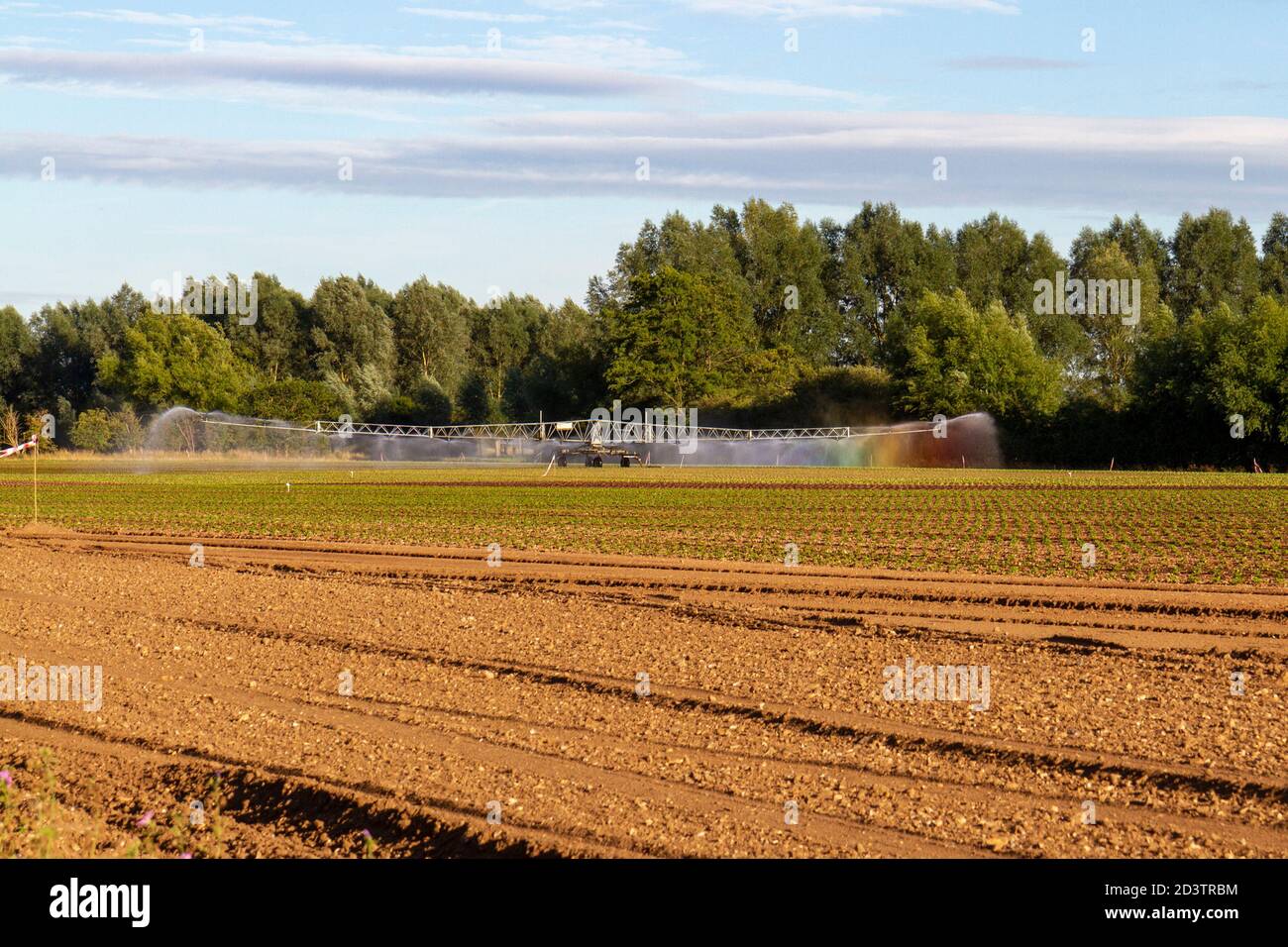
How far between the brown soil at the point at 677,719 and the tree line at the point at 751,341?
6601 cm

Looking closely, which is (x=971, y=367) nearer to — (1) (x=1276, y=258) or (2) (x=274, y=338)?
(1) (x=1276, y=258)

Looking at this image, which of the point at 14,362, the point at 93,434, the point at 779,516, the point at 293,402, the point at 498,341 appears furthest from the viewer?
the point at 498,341

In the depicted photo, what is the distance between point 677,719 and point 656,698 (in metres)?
0.89

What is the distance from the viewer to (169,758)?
11234 mm

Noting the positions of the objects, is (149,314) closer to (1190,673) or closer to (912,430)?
(912,430)

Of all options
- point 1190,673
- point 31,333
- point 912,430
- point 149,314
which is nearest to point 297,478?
point 912,430

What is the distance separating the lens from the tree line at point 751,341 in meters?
91.6

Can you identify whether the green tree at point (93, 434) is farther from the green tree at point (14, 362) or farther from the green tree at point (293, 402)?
the green tree at point (14, 362)

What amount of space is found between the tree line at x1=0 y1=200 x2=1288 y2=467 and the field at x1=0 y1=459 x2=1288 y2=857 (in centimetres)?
6160

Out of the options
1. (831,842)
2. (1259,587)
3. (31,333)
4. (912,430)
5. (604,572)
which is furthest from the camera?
(31,333)

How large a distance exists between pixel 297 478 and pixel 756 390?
46.7 meters

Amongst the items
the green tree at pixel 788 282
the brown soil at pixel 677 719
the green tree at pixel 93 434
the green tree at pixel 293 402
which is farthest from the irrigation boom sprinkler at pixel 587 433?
the brown soil at pixel 677 719

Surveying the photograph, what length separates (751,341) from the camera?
11231 centimetres

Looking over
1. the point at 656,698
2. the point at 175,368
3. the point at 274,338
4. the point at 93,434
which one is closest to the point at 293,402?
Result: the point at 175,368
